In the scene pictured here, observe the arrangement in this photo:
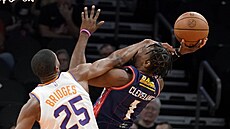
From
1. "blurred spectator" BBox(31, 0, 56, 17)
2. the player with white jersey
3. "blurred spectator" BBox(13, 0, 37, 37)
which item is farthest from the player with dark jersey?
"blurred spectator" BBox(31, 0, 56, 17)

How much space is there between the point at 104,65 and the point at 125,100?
0.35 m

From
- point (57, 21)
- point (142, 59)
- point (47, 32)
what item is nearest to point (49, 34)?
point (47, 32)

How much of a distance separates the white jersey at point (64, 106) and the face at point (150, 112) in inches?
126

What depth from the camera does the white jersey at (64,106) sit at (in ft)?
17.3

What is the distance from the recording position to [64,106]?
17.3ft

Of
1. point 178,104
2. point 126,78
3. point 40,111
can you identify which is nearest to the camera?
point 40,111

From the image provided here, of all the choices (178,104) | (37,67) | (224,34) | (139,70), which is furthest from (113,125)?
(224,34)

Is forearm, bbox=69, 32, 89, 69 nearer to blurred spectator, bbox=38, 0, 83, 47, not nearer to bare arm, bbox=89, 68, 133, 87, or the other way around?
bare arm, bbox=89, 68, 133, 87

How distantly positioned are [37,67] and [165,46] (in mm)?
1272

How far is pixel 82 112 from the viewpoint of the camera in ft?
17.5

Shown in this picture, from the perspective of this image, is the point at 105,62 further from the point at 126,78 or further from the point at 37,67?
the point at 37,67

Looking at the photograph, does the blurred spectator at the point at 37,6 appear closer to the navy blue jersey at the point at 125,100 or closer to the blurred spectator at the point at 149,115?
the blurred spectator at the point at 149,115

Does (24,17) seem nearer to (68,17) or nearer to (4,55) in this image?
(68,17)

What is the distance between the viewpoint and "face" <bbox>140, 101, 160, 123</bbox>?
855cm
